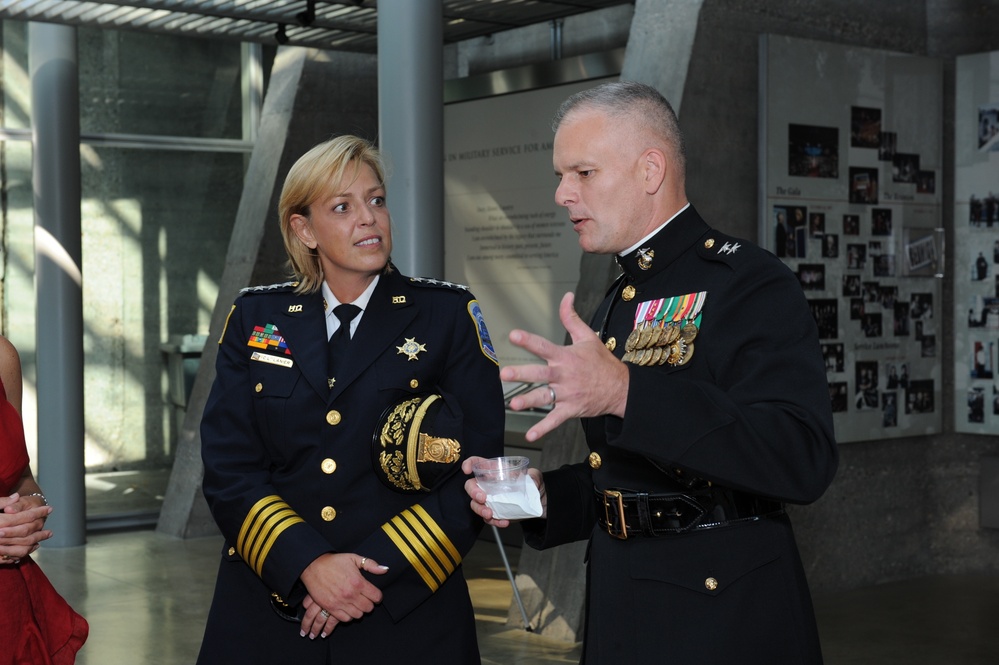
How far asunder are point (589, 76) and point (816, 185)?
6.46 ft

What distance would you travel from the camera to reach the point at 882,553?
22.5 feet

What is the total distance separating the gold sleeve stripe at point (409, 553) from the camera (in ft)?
9.02

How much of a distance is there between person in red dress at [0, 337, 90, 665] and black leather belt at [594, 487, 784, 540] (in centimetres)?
140

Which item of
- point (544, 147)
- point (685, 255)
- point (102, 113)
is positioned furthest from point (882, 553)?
point (102, 113)

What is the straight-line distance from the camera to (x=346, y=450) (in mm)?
2812

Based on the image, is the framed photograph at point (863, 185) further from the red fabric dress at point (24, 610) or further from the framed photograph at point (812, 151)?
the red fabric dress at point (24, 610)

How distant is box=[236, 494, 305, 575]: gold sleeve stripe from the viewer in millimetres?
2756

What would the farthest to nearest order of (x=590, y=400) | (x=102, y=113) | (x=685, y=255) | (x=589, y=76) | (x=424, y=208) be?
(x=102, y=113)
(x=589, y=76)
(x=424, y=208)
(x=685, y=255)
(x=590, y=400)

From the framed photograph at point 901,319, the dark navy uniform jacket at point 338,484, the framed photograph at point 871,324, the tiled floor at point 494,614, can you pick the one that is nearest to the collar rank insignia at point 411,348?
the dark navy uniform jacket at point 338,484

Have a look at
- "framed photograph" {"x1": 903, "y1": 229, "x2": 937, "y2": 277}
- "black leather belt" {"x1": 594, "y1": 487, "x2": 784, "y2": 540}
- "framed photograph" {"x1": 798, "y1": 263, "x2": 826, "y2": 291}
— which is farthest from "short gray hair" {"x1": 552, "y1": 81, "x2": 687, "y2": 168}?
"framed photograph" {"x1": 903, "y1": 229, "x2": 937, "y2": 277}

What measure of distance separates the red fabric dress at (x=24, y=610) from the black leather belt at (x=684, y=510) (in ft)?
4.81

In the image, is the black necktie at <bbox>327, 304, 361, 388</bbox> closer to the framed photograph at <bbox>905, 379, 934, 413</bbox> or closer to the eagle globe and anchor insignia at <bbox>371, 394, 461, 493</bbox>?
the eagle globe and anchor insignia at <bbox>371, 394, 461, 493</bbox>

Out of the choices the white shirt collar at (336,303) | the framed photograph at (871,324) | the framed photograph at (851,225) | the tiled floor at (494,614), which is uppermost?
the framed photograph at (851,225)

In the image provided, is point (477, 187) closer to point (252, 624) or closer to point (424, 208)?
point (424, 208)
